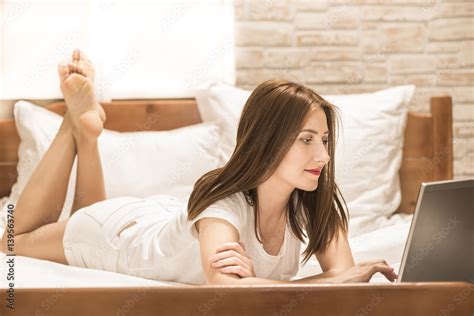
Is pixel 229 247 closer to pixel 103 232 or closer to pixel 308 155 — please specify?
pixel 308 155

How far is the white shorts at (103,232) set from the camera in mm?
1959

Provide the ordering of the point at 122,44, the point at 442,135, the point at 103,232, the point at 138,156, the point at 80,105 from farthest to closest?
1. the point at 122,44
2. the point at 442,135
3. the point at 138,156
4. the point at 80,105
5. the point at 103,232

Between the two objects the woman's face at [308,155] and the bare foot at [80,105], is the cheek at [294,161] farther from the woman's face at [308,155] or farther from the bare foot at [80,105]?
the bare foot at [80,105]

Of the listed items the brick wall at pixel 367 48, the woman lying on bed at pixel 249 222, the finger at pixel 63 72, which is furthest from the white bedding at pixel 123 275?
the brick wall at pixel 367 48

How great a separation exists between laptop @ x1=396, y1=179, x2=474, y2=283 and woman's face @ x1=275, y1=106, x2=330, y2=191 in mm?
334

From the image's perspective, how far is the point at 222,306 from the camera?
1.11m

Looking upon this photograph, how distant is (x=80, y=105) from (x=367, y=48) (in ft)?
4.73

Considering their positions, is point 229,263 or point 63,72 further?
point 63,72

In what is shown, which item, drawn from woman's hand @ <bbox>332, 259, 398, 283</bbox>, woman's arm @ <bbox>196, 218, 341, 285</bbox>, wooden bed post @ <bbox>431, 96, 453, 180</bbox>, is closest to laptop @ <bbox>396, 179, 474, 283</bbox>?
woman's hand @ <bbox>332, 259, 398, 283</bbox>

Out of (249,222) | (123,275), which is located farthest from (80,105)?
(249,222)

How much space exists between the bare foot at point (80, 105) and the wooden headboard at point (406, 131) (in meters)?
0.63

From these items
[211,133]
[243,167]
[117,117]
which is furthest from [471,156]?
[243,167]

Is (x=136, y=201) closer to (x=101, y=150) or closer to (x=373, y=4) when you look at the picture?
(x=101, y=150)

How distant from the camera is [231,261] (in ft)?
4.67
